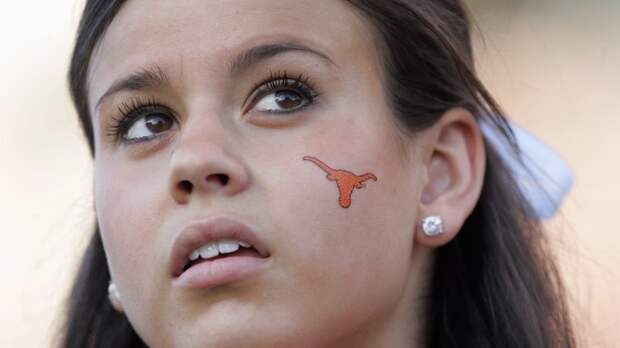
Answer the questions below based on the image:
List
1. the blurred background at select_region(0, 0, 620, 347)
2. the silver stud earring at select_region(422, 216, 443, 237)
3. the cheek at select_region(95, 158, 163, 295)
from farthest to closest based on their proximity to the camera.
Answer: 1. the blurred background at select_region(0, 0, 620, 347)
2. the silver stud earring at select_region(422, 216, 443, 237)
3. the cheek at select_region(95, 158, 163, 295)

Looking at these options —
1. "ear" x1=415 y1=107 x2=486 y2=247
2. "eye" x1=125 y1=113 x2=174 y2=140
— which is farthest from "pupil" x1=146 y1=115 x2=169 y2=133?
"ear" x1=415 y1=107 x2=486 y2=247

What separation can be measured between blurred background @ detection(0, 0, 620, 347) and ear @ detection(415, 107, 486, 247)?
1.04 metres

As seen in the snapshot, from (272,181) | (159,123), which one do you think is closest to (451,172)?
(272,181)

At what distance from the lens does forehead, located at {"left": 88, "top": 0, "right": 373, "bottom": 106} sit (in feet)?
5.34

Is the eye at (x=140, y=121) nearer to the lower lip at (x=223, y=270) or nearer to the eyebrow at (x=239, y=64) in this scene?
the eyebrow at (x=239, y=64)

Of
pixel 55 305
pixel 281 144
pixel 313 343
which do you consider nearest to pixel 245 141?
pixel 281 144

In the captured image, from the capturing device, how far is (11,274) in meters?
3.21

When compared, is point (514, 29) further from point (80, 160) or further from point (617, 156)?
point (80, 160)

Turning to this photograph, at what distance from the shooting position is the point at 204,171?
151cm

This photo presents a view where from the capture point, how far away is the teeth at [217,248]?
59.6 inches

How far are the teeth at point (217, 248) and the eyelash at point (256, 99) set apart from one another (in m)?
0.24

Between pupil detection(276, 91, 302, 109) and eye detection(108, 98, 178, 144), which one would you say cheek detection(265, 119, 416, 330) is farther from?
eye detection(108, 98, 178, 144)

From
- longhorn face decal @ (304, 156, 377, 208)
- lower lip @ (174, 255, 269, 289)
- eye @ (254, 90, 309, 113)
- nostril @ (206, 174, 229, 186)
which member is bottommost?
lower lip @ (174, 255, 269, 289)

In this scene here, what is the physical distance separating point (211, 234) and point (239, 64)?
1.00 ft
